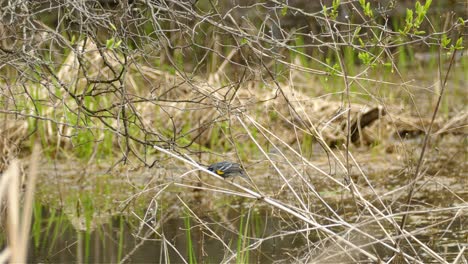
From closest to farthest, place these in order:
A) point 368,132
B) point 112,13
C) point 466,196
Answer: point 112,13 → point 466,196 → point 368,132

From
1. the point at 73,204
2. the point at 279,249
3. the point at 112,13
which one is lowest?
the point at 279,249

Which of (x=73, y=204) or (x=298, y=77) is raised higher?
(x=298, y=77)

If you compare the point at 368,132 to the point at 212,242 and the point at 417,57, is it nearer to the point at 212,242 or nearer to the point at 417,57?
the point at 417,57

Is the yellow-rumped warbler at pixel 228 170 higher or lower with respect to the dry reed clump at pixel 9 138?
lower

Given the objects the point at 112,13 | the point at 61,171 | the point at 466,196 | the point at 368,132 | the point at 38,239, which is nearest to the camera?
the point at 112,13

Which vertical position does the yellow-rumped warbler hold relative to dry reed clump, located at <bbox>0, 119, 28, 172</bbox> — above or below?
below

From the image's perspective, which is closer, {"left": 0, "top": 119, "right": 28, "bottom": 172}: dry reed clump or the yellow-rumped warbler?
the yellow-rumped warbler

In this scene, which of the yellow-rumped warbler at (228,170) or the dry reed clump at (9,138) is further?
the dry reed clump at (9,138)

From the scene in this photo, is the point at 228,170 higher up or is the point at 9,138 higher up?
the point at 9,138

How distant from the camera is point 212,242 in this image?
15.6 ft

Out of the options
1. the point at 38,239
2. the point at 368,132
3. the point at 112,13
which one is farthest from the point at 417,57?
the point at 112,13

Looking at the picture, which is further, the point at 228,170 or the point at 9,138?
the point at 9,138

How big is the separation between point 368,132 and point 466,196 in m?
1.54

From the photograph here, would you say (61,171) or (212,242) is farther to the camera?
(61,171)
